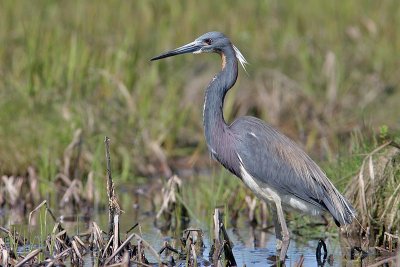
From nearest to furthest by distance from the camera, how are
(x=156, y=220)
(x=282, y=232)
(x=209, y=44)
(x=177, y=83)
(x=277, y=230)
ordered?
(x=282, y=232)
(x=277, y=230)
(x=209, y=44)
(x=156, y=220)
(x=177, y=83)

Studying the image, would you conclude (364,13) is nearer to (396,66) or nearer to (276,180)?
(396,66)

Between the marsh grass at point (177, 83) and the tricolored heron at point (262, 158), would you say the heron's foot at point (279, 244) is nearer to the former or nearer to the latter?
the tricolored heron at point (262, 158)

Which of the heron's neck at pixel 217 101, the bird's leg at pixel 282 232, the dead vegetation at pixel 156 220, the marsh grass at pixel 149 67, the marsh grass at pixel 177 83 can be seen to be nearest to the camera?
the dead vegetation at pixel 156 220

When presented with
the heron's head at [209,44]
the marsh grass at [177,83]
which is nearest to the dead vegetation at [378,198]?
the marsh grass at [177,83]

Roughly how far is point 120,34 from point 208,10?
1.75 meters

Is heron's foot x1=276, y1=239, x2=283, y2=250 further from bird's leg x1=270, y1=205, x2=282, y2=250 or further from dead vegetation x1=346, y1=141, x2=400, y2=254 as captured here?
dead vegetation x1=346, y1=141, x2=400, y2=254

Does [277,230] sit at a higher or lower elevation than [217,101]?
lower

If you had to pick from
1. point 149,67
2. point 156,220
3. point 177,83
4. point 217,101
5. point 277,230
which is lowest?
point 277,230

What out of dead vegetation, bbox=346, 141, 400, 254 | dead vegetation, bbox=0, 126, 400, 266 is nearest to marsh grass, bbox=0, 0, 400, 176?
dead vegetation, bbox=0, 126, 400, 266

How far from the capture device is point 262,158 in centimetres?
736

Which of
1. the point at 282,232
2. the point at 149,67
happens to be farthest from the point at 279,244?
the point at 149,67

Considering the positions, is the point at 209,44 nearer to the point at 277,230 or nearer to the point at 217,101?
the point at 217,101

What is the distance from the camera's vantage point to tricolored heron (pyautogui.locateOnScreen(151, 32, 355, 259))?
7.32 m

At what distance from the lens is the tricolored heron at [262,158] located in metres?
7.32
